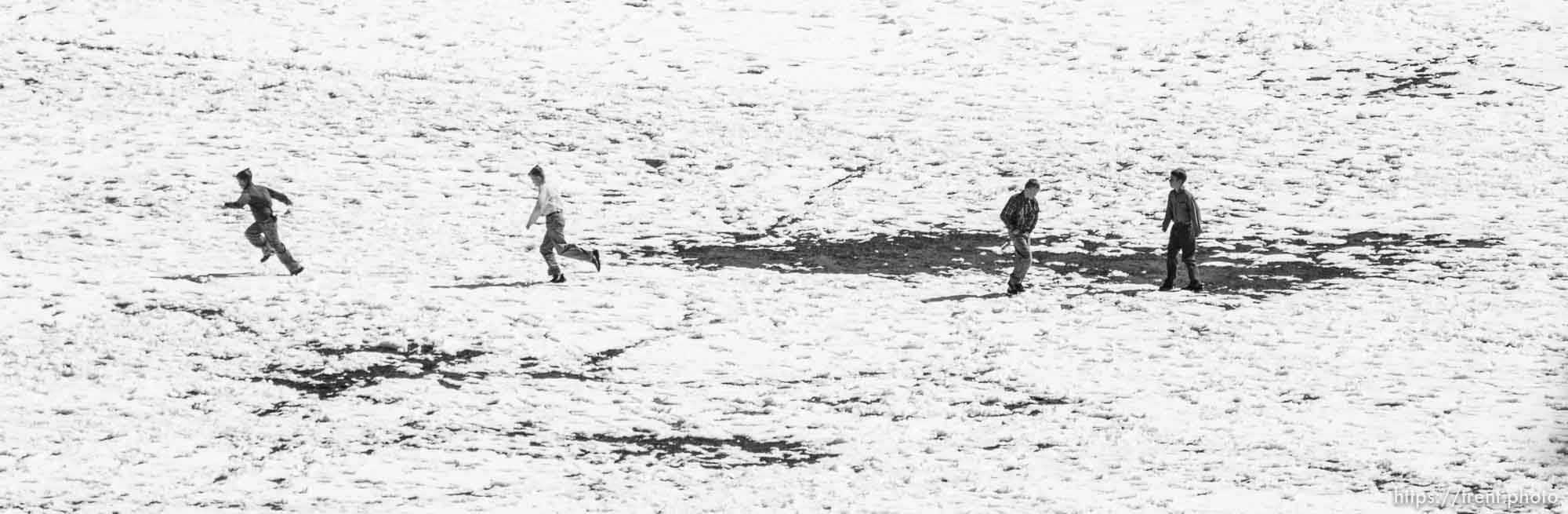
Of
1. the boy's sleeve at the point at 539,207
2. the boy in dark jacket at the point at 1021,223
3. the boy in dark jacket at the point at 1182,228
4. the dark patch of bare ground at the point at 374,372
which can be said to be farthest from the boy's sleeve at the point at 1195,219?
the dark patch of bare ground at the point at 374,372

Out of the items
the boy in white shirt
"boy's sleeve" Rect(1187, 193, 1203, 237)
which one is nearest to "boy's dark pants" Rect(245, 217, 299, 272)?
the boy in white shirt

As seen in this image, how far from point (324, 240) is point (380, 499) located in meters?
8.71

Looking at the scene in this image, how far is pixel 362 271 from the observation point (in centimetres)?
1719

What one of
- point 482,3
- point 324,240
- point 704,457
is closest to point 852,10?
point 482,3

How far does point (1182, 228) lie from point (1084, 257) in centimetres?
234

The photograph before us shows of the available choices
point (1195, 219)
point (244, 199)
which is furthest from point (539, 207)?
point (1195, 219)

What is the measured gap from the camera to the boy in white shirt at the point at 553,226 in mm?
16438

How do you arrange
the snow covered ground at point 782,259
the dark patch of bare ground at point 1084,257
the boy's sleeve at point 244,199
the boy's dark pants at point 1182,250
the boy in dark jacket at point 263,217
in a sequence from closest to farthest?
the snow covered ground at point 782,259
the boy's dark pants at point 1182,250
the boy's sleeve at point 244,199
the boy in dark jacket at point 263,217
the dark patch of bare ground at point 1084,257

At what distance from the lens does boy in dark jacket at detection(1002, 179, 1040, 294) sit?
16172mm

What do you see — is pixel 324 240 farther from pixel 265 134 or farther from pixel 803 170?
pixel 803 170

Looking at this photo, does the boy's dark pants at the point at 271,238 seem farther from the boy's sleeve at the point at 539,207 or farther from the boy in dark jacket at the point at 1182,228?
the boy in dark jacket at the point at 1182,228

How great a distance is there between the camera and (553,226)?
1673 centimetres

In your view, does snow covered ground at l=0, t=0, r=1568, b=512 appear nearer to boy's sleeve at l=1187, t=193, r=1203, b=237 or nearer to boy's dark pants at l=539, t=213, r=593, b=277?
boy's dark pants at l=539, t=213, r=593, b=277

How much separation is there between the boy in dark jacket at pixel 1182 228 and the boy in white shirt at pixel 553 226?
6.49 m
